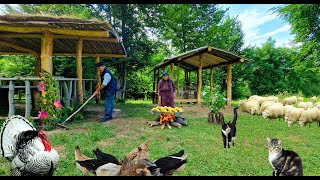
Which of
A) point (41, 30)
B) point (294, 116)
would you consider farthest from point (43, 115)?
point (294, 116)

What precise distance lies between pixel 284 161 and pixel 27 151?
8.77 ft

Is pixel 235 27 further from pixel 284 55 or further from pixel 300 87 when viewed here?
pixel 300 87

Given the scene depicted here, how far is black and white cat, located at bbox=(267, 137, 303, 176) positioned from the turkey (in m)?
2.34

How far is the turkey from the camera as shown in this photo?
2.85 meters

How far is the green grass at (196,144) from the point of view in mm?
3791

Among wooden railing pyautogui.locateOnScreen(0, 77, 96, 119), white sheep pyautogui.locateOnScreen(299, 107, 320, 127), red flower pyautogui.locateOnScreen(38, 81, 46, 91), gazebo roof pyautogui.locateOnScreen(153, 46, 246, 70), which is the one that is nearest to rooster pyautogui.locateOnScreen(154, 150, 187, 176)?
red flower pyautogui.locateOnScreen(38, 81, 46, 91)

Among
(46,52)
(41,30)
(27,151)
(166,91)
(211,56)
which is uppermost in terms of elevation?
(211,56)

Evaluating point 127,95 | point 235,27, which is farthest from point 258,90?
point 127,95

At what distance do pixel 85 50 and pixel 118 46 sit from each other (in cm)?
226

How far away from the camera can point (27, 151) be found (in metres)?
2.88

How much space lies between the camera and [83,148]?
15.5 ft

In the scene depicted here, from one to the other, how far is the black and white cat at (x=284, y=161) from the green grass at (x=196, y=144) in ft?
2.92

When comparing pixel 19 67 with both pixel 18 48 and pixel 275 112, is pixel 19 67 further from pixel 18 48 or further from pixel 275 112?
pixel 275 112

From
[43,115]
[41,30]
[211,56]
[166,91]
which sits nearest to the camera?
[43,115]
